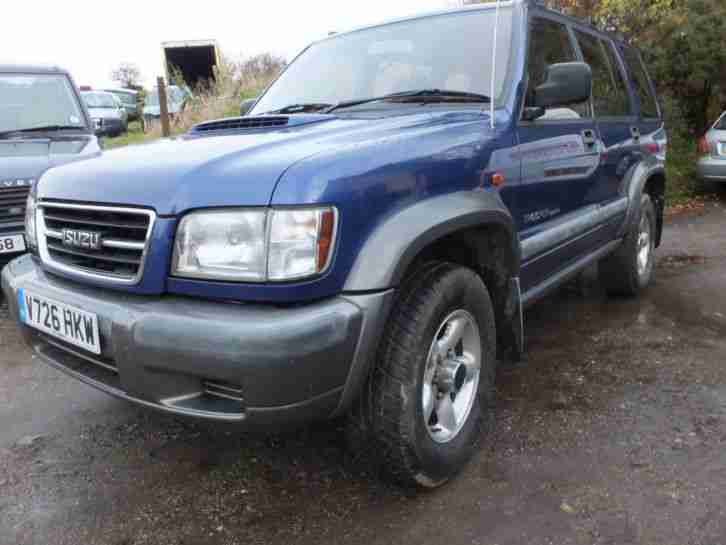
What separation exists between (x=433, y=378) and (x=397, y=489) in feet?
1.39

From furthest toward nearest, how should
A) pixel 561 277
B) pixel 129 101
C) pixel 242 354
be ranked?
pixel 129 101, pixel 561 277, pixel 242 354

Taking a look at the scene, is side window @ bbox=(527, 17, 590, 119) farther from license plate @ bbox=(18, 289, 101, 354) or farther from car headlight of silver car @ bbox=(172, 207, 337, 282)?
license plate @ bbox=(18, 289, 101, 354)

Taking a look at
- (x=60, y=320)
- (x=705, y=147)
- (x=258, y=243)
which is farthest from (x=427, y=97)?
(x=705, y=147)

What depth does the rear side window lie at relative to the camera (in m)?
4.39

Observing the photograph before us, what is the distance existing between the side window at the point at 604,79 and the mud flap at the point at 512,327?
1.55 m

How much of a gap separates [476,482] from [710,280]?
349 centimetres

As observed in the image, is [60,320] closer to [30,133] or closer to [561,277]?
[561,277]

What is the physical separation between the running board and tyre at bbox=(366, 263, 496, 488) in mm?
494

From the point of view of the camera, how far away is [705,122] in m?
11.1

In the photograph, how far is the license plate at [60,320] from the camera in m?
1.90

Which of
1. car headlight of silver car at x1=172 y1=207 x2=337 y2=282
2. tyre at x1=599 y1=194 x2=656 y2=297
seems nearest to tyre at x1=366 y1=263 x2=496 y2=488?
car headlight of silver car at x1=172 y1=207 x2=337 y2=282

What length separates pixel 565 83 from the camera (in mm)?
2596

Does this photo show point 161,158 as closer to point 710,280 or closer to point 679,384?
point 679,384

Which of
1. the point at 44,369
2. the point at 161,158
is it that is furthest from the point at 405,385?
the point at 44,369
